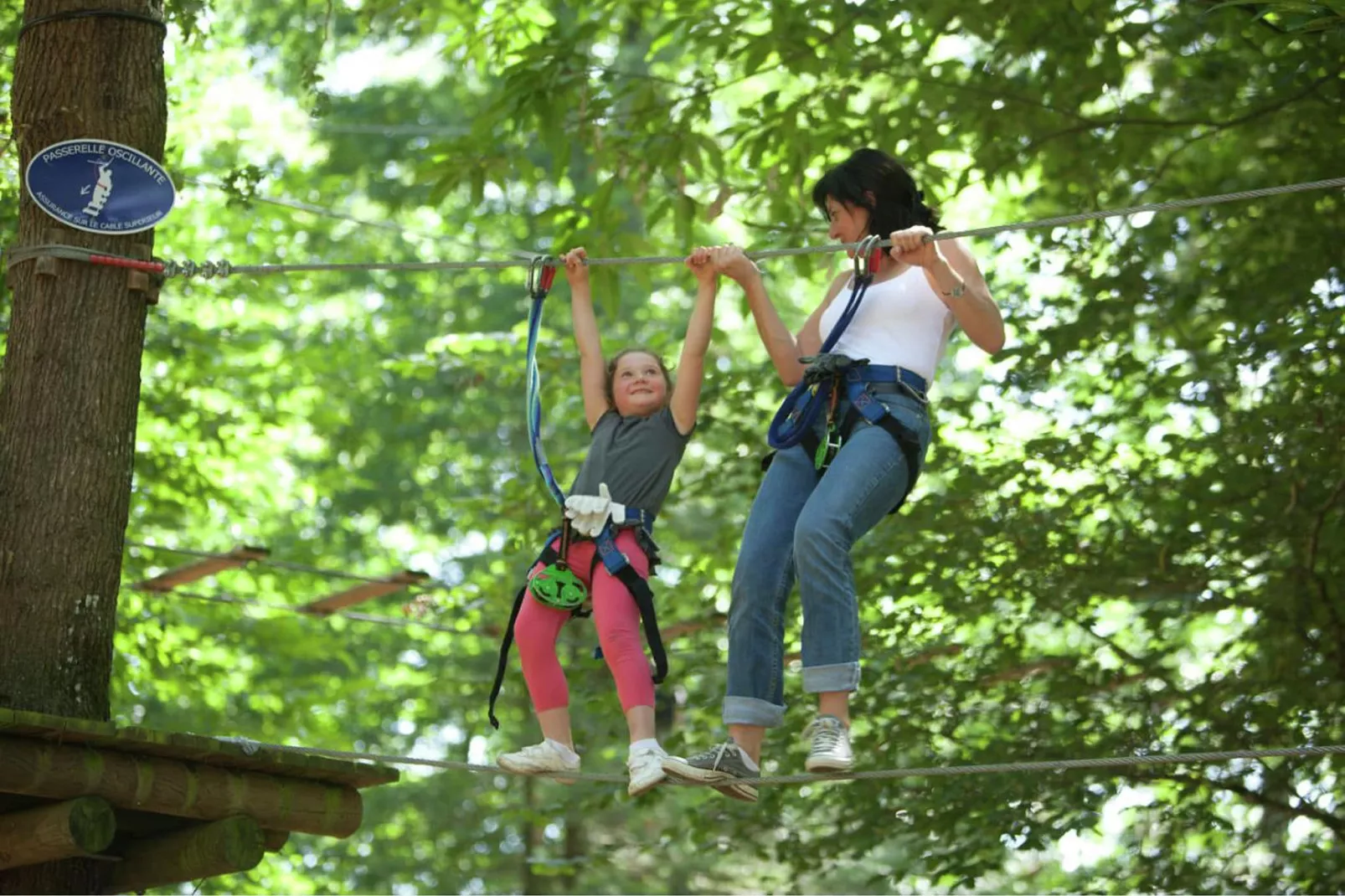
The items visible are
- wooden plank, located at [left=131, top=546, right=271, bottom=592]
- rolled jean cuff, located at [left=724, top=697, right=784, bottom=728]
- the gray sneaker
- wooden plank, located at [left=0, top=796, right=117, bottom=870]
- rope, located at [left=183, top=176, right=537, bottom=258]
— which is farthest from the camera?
wooden plank, located at [left=131, top=546, right=271, bottom=592]

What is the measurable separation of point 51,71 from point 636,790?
2583 millimetres

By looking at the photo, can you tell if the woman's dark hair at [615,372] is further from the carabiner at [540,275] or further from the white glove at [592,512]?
the white glove at [592,512]

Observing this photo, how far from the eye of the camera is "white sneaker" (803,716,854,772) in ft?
13.8

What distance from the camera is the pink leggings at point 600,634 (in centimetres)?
470

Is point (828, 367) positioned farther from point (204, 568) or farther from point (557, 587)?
point (204, 568)

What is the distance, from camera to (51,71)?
4.91m

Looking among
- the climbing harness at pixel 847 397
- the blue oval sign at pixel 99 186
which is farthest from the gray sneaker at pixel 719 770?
the blue oval sign at pixel 99 186

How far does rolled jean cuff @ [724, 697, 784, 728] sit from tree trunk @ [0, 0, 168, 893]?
164 centimetres

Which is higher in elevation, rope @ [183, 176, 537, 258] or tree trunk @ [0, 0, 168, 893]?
rope @ [183, 176, 537, 258]

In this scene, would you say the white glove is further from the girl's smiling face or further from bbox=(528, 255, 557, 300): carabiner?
bbox=(528, 255, 557, 300): carabiner

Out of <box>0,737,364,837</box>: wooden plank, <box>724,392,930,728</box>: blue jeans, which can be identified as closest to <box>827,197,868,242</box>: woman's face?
<box>724,392,930,728</box>: blue jeans

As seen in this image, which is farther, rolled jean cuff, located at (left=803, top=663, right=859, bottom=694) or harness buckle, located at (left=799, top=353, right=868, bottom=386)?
harness buckle, located at (left=799, top=353, right=868, bottom=386)

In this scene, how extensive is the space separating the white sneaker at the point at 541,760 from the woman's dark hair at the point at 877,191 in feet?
5.37

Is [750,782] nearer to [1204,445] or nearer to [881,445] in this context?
[881,445]
